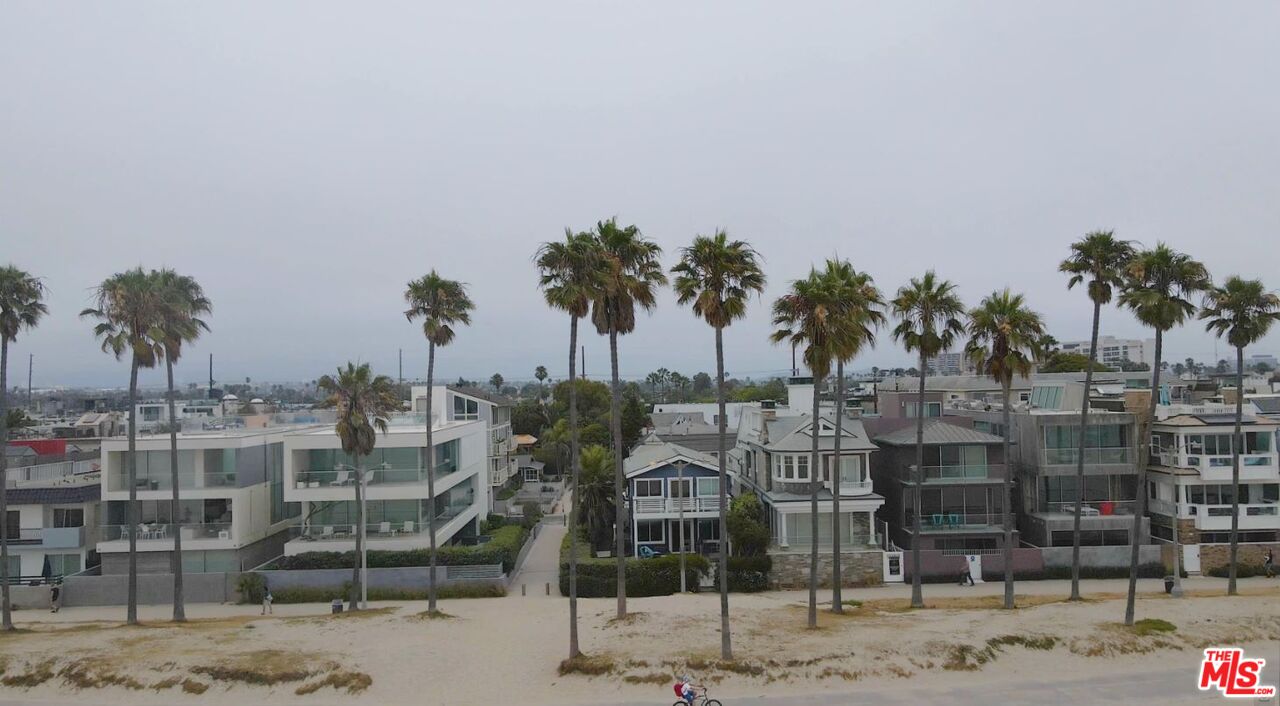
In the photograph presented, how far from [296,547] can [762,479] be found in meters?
23.8

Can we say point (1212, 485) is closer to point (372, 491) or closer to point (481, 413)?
point (372, 491)

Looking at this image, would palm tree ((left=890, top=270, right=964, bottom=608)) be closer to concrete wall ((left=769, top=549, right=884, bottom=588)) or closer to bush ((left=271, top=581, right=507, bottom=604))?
concrete wall ((left=769, top=549, right=884, bottom=588))

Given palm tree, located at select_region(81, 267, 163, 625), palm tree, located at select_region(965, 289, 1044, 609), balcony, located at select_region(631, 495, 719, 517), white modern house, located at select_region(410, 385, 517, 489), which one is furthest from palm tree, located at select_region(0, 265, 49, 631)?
palm tree, located at select_region(965, 289, 1044, 609)

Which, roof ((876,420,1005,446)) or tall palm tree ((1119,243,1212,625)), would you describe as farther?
roof ((876,420,1005,446))

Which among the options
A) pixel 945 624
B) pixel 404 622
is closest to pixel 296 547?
pixel 404 622

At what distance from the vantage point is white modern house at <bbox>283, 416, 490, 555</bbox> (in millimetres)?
38469

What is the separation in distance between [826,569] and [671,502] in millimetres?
8977

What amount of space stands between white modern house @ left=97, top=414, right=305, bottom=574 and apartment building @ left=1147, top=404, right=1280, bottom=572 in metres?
44.4

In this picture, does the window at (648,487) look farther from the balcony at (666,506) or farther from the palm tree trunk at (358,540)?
the palm tree trunk at (358,540)

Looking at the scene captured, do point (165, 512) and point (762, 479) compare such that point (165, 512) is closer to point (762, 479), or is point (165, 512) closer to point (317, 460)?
point (317, 460)

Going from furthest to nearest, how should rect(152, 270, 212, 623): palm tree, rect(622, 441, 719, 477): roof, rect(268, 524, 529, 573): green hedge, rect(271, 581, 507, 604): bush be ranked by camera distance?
rect(622, 441, 719, 477): roof, rect(268, 524, 529, 573): green hedge, rect(271, 581, 507, 604): bush, rect(152, 270, 212, 623): palm tree

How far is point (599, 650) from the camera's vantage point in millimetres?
25578

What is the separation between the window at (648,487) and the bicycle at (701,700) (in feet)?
71.9

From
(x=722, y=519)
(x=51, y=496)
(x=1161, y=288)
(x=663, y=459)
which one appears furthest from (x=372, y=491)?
(x=1161, y=288)
